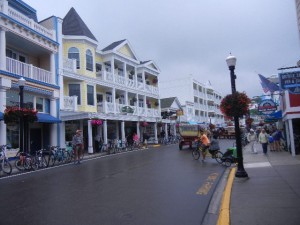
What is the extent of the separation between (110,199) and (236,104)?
5696 millimetres

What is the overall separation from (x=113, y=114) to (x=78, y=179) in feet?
57.4

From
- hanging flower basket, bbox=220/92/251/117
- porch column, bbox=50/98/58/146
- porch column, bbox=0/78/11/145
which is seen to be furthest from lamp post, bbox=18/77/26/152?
hanging flower basket, bbox=220/92/251/117

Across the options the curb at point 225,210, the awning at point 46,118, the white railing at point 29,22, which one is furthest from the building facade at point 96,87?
the curb at point 225,210

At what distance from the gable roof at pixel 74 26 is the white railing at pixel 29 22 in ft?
13.8

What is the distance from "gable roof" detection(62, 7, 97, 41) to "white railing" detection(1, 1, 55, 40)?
420cm

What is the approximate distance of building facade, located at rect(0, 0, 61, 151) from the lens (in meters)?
18.9

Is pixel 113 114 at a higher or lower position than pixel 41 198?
higher

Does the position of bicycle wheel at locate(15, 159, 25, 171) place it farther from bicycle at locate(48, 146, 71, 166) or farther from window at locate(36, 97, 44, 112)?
window at locate(36, 97, 44, 112)

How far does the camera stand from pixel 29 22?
2144 centimetres

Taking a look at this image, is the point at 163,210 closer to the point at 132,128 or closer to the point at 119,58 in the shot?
the point at 119,58

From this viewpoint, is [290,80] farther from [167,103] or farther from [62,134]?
[167,103]

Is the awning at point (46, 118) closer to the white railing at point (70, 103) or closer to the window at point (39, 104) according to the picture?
the window at point (39, 104)

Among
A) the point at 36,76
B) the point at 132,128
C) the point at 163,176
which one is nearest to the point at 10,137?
the point at 36,76

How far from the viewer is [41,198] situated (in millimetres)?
8023
